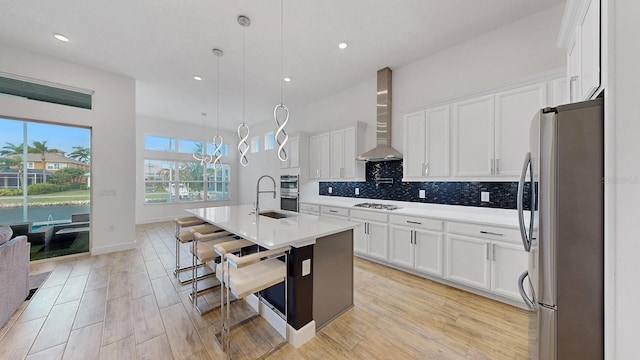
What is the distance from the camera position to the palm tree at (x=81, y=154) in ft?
12.7

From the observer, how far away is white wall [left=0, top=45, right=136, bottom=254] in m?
3.47

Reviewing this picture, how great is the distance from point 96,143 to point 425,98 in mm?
5618

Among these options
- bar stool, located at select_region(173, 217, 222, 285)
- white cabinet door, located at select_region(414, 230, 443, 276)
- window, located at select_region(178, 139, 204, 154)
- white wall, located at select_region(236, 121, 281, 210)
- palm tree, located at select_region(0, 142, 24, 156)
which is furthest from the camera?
window, located at select_region(178, 139, 204, 154)

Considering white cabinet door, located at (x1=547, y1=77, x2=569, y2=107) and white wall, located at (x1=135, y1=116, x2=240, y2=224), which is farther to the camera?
white wall, located at (x1=135, y1=116, x2=240, y2=224)

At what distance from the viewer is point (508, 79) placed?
2781 mm

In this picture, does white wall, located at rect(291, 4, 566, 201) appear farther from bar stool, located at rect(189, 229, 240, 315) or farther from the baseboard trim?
the baseboard trim

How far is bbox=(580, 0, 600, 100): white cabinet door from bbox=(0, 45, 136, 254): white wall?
582cm

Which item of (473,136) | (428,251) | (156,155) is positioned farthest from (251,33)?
(156,155)

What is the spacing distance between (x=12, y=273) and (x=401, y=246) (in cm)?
419

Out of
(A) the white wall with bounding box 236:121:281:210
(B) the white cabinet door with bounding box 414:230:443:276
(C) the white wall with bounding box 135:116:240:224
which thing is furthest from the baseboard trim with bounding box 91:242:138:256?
(B) the white cabinet door with bounding box 414:230:443:276

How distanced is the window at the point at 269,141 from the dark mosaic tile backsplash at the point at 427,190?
118 inches

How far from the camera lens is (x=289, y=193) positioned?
546 centimetres

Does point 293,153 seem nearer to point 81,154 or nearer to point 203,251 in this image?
point 203,251

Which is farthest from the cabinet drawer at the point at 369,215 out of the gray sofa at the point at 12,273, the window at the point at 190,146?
the window at the point at 190,146
